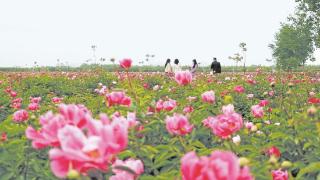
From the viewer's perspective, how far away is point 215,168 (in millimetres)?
1537

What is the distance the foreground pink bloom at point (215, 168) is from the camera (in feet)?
5.00

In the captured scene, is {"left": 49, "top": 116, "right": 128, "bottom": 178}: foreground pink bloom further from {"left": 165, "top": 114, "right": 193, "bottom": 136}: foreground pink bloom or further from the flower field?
{"left": 165, "top": 114, "right": 193, "bottom": 136}: foreground pink bloom

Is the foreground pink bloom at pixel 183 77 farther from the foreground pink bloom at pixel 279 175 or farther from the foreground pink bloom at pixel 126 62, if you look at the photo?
the foreground pink bloom at pixel 279 175

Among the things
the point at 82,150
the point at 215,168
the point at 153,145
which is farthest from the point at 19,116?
the point at 215,168

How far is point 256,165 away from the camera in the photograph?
2820mm

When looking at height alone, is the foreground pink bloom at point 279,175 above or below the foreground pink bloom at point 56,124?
below

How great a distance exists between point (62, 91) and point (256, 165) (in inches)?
427

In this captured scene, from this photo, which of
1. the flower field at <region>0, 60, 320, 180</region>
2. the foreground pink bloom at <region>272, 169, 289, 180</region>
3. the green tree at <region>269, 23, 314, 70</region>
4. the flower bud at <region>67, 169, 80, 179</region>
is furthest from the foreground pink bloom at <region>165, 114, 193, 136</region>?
the green tree at <region>269, 23, 314, 70</region>

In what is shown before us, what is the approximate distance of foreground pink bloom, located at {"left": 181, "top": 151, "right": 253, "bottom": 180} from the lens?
1525mm

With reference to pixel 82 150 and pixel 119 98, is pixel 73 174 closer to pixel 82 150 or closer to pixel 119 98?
pixel 82 150

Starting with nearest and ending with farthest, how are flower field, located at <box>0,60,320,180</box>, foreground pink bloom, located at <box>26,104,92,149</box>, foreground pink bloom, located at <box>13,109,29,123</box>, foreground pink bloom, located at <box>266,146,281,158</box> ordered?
1. flower field, located at <box>0,60,320,180</box>
2. foreground pink bloom, located at <box>26,104,92,149</box>
3. foreground pink bloom, located at <box>266,146,281,158</box>
4. foreground pink bloom, located at <box>13,109,29,123</box>

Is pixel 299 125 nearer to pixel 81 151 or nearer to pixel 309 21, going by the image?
pixel 81 151

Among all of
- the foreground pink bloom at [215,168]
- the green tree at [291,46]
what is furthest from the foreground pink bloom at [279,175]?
the green tree at [291,46]

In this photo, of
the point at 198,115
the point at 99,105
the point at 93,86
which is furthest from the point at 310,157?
the point at 93,86
